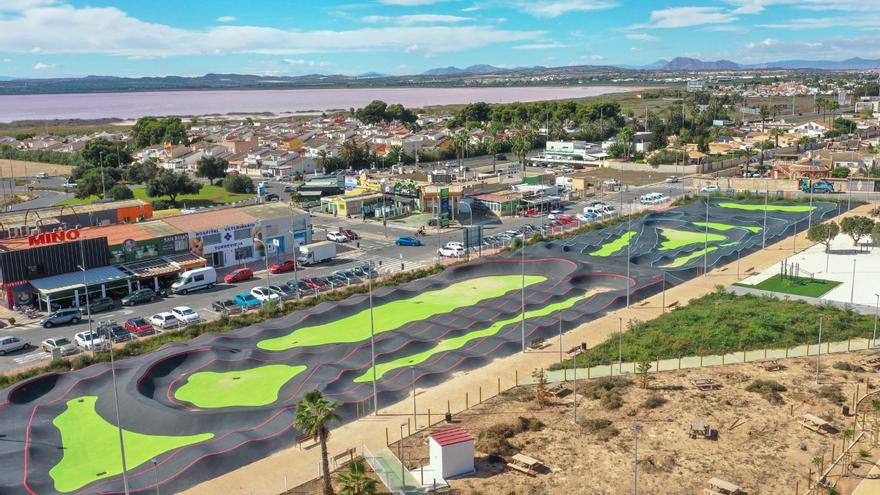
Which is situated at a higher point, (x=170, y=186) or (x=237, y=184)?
(x=170, y=186)

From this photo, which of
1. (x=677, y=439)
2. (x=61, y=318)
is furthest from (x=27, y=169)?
(x=677, y=439)

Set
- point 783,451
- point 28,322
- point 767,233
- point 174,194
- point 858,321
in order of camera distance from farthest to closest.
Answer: point 174,194 → point 767,233 → point 28,322 → point 858,321 → point 783,451

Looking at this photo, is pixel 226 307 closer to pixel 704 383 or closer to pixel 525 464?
pixel 525 464

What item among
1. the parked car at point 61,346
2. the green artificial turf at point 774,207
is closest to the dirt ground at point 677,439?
the parked car at point 61,346

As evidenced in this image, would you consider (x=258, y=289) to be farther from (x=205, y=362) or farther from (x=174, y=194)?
(x=174, y=194)

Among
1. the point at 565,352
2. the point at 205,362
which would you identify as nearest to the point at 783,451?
the point at 565,352

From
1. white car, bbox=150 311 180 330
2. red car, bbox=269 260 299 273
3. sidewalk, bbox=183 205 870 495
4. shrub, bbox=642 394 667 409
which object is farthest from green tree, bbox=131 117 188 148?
shrub, bbox=642 394 667 409
